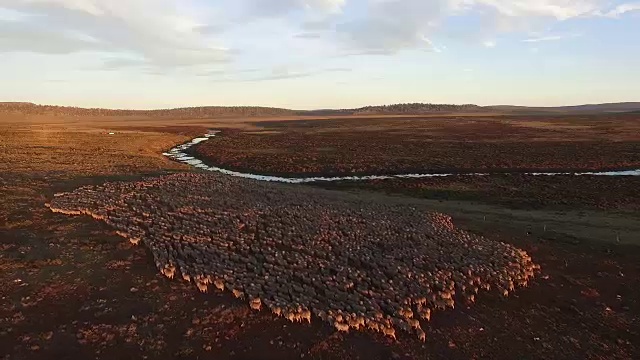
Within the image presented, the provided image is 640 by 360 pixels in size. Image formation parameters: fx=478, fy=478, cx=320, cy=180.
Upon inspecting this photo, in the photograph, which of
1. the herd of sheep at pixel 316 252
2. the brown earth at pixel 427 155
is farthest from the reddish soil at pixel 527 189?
the herd of sheep at pixel 316 252

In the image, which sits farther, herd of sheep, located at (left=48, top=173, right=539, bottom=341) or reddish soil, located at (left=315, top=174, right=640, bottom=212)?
reddish soil, located at (left=315, top=174, right=640, bottom=212)

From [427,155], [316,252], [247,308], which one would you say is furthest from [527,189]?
[247,308]

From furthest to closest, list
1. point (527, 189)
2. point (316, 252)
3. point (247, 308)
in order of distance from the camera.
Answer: point (527, 189) < point (316, 252) < point (247, 308)

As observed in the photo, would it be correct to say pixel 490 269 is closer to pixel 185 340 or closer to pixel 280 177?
pixel 185 340

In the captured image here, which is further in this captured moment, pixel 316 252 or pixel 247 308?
pixel 316 252

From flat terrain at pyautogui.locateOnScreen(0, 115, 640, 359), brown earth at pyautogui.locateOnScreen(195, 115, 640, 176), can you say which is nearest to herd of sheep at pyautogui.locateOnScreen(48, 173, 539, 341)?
flat terrain at pyautogui.locateOnScreen(0, 115, 640, 359)

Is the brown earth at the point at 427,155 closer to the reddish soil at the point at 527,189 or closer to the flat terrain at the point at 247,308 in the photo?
the reddish soil at the point at 527,189

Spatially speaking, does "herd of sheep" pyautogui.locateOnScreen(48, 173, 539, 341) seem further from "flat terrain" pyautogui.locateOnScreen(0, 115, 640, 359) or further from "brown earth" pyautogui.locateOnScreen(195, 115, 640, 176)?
"brown earth" pyautogui.locateOnScreen(195, 115, 640, 176)

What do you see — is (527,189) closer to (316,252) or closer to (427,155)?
(427,155)

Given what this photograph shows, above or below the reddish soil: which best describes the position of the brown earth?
above
